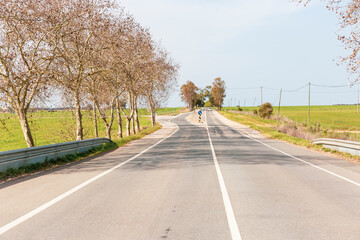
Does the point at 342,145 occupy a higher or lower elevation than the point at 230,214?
lower

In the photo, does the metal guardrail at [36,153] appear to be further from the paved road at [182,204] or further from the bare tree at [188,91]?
the bare tree at [188,91]

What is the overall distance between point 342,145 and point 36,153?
13.5 metres

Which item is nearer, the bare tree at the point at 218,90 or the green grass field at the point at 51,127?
the green grass field at the point at 51,127

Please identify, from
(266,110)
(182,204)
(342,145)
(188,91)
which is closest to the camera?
(182,204)

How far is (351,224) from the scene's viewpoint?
191 inches

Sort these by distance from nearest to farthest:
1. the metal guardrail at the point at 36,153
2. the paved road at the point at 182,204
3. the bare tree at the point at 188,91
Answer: the paved road at the point at 182,204
the metal guardrail at the point at 36,153
the bare tree at the point at 188,91

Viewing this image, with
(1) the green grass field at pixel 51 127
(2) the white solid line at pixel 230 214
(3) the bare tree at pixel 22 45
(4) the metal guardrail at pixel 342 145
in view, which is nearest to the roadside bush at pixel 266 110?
(1) the green grass field at pixel 51 127

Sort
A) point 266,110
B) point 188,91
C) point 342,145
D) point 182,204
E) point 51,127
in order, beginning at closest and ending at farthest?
point 182,204
point 342,145
point 51,127
point 266,110
point 188,91

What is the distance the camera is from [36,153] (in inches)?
424

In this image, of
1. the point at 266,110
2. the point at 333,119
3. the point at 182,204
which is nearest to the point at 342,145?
the point at 182,204

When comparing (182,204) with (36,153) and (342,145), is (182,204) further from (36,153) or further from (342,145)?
(342,145)

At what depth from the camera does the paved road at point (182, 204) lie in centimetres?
452

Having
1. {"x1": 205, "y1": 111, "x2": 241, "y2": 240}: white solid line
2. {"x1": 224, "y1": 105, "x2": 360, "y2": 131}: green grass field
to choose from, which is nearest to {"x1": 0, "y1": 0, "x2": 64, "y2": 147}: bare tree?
{"x1": 205, "y1": 111, "x2": 241, "y2": 240}: white solid line

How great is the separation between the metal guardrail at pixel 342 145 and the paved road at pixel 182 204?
373 centimetres
